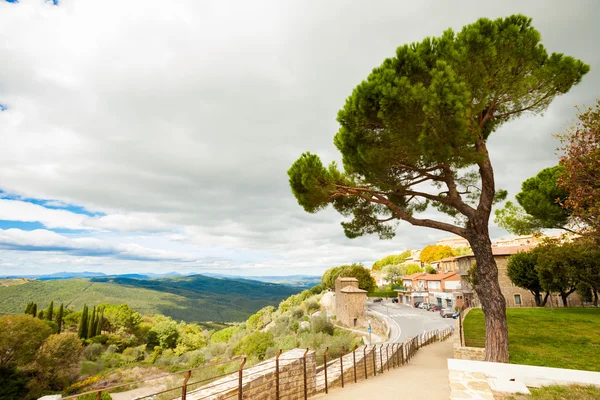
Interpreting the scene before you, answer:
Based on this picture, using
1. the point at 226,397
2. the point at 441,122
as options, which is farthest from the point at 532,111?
the point at 226,397

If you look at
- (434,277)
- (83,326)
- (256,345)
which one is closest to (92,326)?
(83,326)

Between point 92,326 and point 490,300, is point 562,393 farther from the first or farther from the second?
point 92,326

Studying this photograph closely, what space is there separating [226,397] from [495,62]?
36.1ft

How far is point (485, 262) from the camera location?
8727 mm

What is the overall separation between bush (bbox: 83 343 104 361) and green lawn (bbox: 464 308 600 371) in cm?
4387

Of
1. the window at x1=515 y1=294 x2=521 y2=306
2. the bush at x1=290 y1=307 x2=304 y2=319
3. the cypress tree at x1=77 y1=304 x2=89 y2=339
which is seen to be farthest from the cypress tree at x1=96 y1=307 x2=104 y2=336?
the window at x1=515 y1=294 x2=521 y2=306

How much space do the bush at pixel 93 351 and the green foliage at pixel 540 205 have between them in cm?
4778

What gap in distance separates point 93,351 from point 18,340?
1507 centimetres

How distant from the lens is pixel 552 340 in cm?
1187

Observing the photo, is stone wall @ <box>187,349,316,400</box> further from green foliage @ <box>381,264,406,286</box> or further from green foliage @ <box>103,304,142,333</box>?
green foliage @ <box>381,264,406,286</box>

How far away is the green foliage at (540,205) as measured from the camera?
15266mm

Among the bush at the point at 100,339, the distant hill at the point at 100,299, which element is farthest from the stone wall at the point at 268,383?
the distant hill at the point at 100,299

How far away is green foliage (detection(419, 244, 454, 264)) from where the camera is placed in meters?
83.1

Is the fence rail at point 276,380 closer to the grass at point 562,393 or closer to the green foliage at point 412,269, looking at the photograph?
the grass at point 562,393
